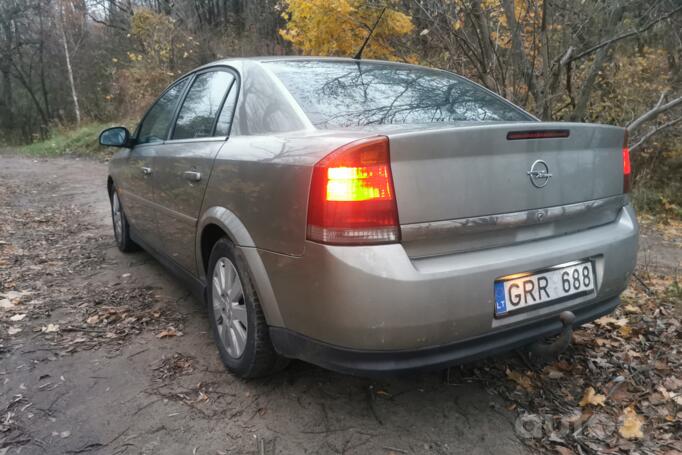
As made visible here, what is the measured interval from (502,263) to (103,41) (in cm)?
2853

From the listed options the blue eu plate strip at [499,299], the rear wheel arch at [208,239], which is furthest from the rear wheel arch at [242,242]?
the blue eu plate strip at [499,299]

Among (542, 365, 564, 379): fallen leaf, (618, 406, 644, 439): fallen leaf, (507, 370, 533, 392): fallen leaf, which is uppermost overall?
(507, 370, 533, 392): fallen leaf

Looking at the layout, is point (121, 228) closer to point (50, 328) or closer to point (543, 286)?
point (50, 328)

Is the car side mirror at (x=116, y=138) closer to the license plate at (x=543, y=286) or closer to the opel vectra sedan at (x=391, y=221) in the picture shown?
the opel vectra sedan at (x=391, y=221)

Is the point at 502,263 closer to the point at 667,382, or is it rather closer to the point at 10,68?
the point at 667,382

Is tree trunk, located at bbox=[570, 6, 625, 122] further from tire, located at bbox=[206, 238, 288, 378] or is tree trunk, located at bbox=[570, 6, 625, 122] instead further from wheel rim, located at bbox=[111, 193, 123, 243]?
wheel rim, located at bbox=[111, 193, 123, 243]

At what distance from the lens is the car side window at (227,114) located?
2691mm

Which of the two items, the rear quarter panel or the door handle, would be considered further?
the door handle

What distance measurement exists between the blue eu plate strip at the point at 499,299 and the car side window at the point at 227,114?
1.55 meters

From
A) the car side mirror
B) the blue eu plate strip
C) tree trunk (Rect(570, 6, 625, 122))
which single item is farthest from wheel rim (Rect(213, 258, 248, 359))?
tree trunk (Rect(570, 6, 625, 122))

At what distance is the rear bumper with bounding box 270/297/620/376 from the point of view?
183 cm

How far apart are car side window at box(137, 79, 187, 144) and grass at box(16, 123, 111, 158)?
11973 millimetres

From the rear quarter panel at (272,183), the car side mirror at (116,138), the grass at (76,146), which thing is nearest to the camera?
the rear quarter panel at (272,183)

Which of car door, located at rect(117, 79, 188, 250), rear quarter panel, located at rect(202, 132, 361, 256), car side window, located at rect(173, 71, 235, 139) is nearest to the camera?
rear quarter panel, located at rect(202, 132, 361, 256)
